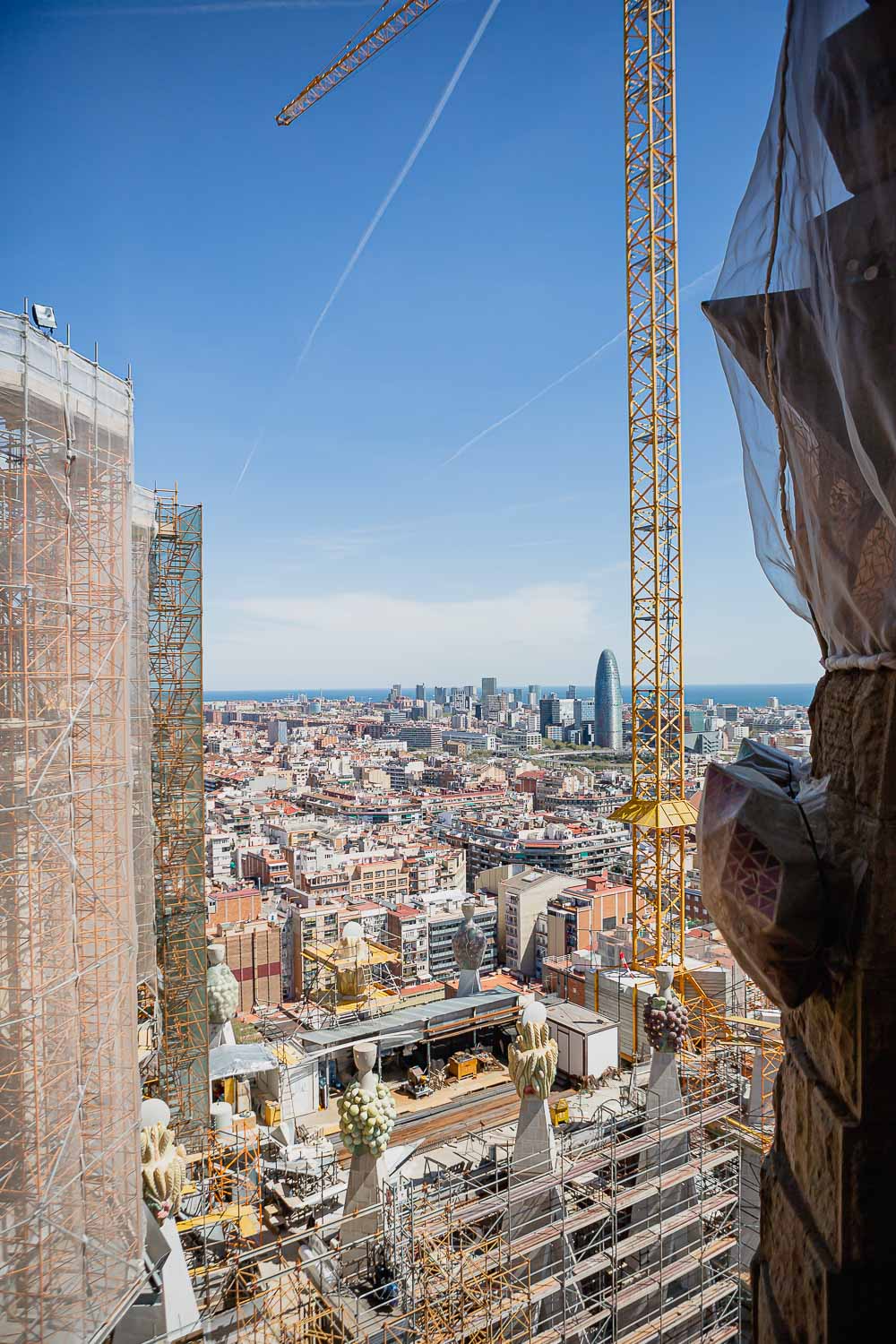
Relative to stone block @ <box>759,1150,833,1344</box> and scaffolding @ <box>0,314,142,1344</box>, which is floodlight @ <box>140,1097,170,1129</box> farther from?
stone block @ <box>759,1150,833,1344</box>

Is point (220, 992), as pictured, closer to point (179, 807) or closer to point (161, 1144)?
point (179, 807)

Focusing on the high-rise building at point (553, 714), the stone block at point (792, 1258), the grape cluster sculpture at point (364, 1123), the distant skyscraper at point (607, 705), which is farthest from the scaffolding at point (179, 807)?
the high-rise building at point (553, 714)

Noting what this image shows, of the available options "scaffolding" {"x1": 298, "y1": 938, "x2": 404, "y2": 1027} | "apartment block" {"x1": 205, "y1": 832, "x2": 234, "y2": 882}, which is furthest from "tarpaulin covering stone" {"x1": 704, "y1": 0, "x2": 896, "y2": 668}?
"apartment block" {"x1": 205, "y1": 832, "x2": 234, "y2": 882}

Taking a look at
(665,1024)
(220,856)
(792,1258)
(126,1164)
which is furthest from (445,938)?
(792,1258)

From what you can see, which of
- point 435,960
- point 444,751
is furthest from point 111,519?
point 444,751

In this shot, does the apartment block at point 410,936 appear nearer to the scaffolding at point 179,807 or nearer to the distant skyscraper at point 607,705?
the scaffolding at point 179,807

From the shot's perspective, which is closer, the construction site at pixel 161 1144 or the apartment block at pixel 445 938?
the construction site at pixel 161 1144
